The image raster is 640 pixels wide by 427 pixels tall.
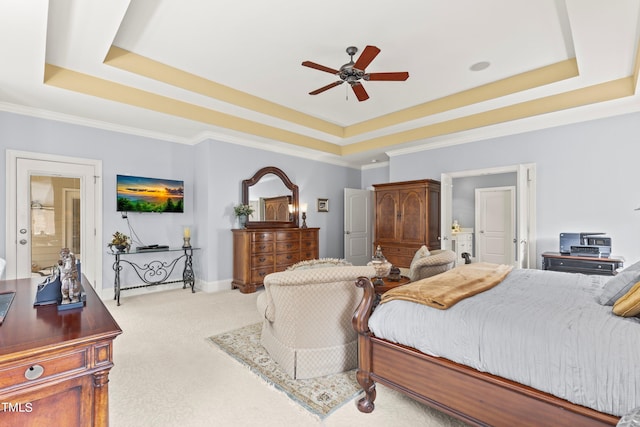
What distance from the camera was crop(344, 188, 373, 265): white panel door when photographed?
7.12m

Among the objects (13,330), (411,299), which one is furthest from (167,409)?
(411,299)

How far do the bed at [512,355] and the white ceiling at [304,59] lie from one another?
235 cm

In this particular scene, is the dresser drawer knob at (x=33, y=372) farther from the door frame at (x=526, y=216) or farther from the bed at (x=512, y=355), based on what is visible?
the door frame at (x=526, y=216)

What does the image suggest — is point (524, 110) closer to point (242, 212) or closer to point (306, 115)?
point (306, 115)

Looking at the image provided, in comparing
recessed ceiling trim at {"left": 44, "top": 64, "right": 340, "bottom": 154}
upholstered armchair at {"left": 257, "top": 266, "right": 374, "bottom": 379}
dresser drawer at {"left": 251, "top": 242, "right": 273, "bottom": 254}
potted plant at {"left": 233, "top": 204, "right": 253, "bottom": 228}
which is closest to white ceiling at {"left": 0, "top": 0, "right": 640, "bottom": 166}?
recessed ceiling trim at {"left": 44, "top": 64, "right": 340, "bottom": 154}

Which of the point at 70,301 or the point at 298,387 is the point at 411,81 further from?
the point at 70,301

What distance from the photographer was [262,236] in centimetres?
514

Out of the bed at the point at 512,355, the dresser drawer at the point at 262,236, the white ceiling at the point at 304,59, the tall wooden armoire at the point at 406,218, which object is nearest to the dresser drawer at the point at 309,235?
the dresser drawer at the point at 262,236

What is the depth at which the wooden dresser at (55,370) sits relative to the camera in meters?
1.04

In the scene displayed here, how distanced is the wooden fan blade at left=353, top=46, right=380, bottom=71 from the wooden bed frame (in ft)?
6.37

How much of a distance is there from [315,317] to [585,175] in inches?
165

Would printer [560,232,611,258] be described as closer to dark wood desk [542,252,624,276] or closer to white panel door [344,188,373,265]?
dark wood desk [542,252,624,276]

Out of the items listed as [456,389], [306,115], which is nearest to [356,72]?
[306,115]

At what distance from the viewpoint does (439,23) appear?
9.50 ft
